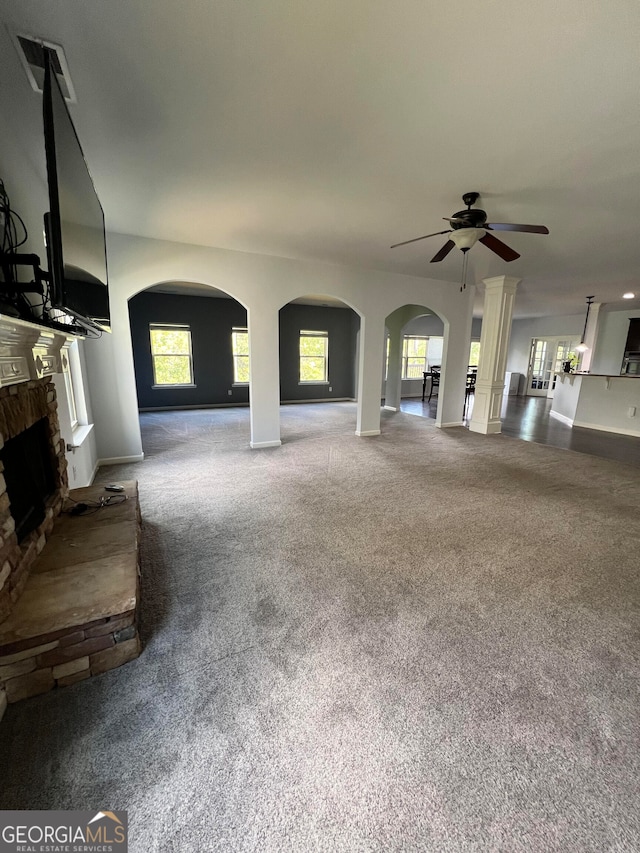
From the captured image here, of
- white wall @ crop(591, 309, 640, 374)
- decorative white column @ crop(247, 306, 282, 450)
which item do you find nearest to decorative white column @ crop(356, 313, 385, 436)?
decorative white column @ crop(247, 306, 282, 450)

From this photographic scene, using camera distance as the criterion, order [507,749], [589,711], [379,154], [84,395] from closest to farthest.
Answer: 1. [507,749]
2. [589,711]
3. [379,154]
4. [84,395]

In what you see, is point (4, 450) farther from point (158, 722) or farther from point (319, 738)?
point (319, 738)

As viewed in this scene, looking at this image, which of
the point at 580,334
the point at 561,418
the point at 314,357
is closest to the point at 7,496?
the point at 314,357

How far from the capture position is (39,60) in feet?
5.19

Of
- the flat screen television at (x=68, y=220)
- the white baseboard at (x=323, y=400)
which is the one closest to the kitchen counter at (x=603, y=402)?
the white baseboard at (x=323, y=400)

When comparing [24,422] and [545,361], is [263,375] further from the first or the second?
[545,361]

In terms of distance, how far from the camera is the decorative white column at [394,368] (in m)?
7.78

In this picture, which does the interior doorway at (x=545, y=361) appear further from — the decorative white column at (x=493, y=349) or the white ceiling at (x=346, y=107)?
the white ceiling at (x=346, y=107)

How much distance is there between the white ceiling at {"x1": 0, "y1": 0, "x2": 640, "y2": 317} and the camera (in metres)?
1.36

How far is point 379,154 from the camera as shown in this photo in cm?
222

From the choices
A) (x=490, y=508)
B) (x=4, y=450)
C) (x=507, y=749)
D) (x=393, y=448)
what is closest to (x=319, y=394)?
(x=393, y=448)

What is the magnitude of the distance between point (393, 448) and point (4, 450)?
14.0 ft

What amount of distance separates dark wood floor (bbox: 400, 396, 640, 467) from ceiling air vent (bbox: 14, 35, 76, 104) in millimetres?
6374

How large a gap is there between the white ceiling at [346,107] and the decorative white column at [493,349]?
7.63ft
